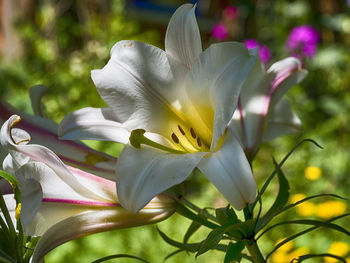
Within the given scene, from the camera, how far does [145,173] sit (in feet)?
1.45

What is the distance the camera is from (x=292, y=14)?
3.61 meters

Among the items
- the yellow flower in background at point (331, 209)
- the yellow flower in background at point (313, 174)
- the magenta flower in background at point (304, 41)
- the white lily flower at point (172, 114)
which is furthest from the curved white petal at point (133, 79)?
the magenta flower in background at point (304, 41)

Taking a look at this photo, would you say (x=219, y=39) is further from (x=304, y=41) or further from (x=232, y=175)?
(x=232, y=175)

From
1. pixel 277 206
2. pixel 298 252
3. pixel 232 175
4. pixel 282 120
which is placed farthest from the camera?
pixel 298 252

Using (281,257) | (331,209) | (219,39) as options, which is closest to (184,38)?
(281,257)

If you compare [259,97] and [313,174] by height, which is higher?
[259,97]

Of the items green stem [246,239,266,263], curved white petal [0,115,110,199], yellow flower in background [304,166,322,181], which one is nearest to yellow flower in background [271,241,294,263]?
yellow flower in background [304,166,322,181]

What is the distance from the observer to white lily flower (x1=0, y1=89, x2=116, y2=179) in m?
0.52

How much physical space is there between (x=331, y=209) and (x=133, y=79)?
1418 millimetres

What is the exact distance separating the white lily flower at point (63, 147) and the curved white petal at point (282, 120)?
25 centimetres

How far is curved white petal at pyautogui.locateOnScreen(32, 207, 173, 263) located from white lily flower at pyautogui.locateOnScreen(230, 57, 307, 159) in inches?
6.0

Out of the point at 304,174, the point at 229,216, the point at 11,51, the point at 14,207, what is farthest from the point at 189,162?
the point at 11,51

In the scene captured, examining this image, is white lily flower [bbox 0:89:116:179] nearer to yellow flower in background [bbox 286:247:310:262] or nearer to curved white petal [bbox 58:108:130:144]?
curved white petal [bbox 58:108:130:144]

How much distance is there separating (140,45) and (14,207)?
22cm
